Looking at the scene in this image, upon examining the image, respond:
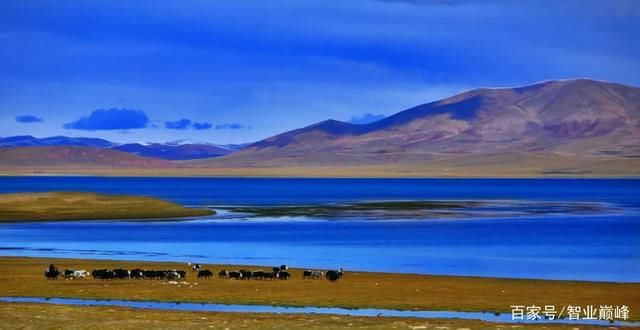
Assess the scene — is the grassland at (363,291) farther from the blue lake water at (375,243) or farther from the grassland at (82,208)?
the grassland at (82,208)

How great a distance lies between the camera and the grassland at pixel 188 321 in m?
20.6

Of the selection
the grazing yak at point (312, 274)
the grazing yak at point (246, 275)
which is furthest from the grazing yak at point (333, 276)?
the grazing yak at point (246, 275)

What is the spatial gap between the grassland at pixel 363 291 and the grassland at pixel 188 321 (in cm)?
370

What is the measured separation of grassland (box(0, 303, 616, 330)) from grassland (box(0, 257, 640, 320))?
3.70 meters

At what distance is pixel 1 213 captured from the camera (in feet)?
242

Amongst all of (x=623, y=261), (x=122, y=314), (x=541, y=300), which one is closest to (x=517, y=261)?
(x=623, y=261)

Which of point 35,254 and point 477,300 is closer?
point 477,300

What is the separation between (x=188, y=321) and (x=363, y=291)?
917 cm

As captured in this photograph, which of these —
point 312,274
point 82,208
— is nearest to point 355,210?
point 82,208

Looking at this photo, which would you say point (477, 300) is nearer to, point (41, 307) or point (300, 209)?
point (41, 307)

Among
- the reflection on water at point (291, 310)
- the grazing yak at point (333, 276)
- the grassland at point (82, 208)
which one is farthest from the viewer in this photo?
the grassland at point (82, 208)

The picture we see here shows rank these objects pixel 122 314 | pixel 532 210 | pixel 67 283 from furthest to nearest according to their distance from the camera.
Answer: pixel 532 210, pixel 67 283, pixel 122 314

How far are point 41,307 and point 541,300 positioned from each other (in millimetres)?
13041

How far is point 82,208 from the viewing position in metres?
79.1
